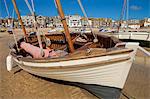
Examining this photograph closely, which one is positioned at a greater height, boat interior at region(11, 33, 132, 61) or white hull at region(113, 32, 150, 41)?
boat interior at region(11, 33, 132, 61)

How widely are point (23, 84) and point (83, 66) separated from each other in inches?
183

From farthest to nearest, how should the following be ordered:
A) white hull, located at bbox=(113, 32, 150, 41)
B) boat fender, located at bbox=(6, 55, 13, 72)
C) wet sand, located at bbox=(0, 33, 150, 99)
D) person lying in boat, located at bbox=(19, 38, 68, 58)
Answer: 1. white hull, located at bbox=(113, 32, 150, 41)
2. boat fender, located at bbox=(6, 55, 13, 72)
3. person lying in boat, located at bbox=(19, 38, 68, 58)
4. wet sand, located at bbox=(0, 33, 150, 99)

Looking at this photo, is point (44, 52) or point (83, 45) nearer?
point (44, 52)

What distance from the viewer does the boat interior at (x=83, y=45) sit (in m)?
7.18

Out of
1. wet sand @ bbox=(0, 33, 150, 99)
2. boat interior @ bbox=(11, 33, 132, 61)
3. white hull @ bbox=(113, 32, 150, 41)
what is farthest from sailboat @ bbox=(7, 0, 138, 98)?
white hull @ bbox=(113, 32, 150, 41)

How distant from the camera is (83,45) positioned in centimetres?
1219

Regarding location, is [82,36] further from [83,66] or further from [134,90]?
[83,66]

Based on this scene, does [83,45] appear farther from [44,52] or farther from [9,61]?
[9,61]

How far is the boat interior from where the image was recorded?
283 inches

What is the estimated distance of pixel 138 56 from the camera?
17.9 metres

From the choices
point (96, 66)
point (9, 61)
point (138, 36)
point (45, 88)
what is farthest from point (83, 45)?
point (138, 36)

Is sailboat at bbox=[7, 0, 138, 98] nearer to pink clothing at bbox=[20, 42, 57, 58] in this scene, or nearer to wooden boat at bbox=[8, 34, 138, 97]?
wooden boat at bbox=[8, 34, 138, 97]

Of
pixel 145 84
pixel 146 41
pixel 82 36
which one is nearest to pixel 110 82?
pixel 145 84

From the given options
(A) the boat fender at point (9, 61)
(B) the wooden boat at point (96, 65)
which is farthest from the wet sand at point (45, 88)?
(B) the wooden boat at point (96, 65)
